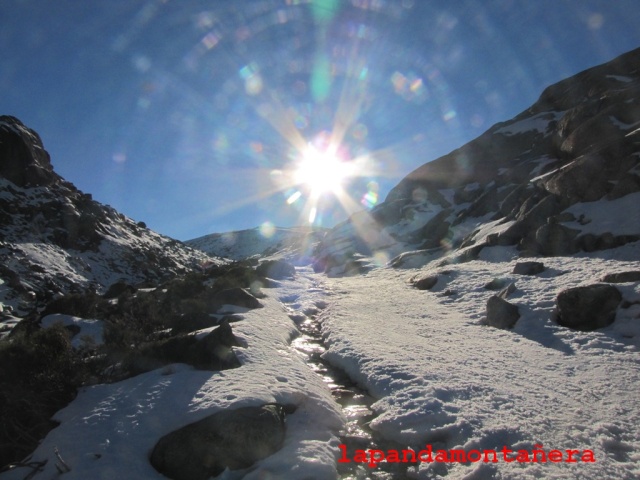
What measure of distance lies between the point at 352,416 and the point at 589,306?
10.7 meters

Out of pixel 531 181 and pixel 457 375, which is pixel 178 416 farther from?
pixel 531 181

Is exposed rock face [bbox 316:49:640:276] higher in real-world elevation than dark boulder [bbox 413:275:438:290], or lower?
higher

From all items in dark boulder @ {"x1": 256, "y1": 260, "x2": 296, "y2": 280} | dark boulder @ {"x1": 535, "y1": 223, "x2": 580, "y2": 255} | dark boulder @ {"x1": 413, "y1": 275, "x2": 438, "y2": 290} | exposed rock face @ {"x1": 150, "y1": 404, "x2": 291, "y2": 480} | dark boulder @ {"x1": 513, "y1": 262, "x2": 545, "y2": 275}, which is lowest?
exposed rock face @ {"x1": 150, "y1": 404, "x2": 291, "y2": 480}

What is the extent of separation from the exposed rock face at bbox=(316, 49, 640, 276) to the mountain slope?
117ft

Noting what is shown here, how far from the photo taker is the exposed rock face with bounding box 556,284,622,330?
13.9 metres

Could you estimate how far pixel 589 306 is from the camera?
1416 cm

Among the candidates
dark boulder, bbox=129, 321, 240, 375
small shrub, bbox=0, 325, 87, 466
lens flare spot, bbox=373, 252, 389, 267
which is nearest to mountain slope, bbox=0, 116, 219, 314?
small shrub, bbox=0, 325, 87, 466

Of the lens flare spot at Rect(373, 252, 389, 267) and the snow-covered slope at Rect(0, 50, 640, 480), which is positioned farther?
the lens flare spot at Rect(373, 252, 389, 267)

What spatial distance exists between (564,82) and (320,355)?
3100 inches

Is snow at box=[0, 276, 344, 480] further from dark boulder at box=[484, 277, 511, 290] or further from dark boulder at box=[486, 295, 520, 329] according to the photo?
dark boulder at box=[484, 277, 511, 290]

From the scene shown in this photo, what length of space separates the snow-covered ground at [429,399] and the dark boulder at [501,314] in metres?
0.50

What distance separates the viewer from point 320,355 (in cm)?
1577

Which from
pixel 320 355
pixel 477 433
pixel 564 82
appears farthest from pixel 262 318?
pixel 564 82

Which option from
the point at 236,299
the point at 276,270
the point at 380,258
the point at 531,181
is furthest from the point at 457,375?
the point at 380,258
